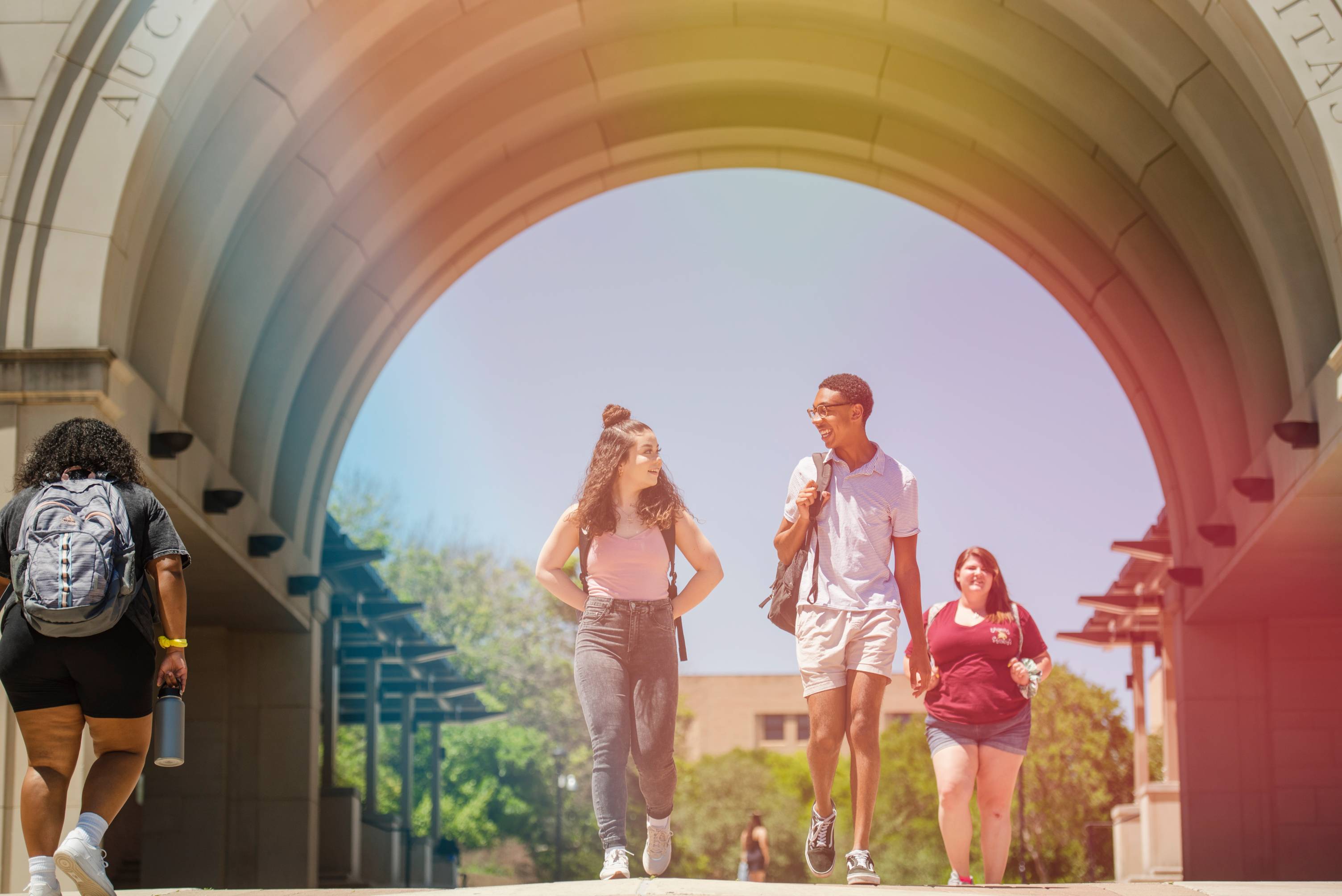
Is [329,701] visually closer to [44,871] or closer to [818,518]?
[818,518]

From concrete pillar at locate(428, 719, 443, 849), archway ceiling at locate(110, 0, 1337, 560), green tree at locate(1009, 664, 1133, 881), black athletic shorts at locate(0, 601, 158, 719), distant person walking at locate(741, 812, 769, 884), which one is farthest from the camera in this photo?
green tree at locate(1009, 664, 1133, 881)

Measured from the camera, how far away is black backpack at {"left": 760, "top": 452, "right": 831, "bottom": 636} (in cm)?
757

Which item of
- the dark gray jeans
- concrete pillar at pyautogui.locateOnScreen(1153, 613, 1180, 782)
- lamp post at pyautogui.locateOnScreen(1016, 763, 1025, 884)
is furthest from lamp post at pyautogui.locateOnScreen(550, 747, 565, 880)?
the dark gray jeans

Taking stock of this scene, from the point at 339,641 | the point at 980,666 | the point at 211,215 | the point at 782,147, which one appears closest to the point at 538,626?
the point at 339,641

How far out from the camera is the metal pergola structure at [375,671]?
19484mm

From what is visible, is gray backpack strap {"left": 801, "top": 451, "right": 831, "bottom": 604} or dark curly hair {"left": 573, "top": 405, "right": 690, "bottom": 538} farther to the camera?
gray backpack strap {"left": 801, "top": 451, "right": 831, "bottom": 604}

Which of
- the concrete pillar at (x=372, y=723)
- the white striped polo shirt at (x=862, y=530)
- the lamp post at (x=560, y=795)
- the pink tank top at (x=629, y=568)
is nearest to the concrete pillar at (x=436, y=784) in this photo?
the lamp post at (x=560, y=795)

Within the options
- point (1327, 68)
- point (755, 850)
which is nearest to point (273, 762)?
point (755, 850)

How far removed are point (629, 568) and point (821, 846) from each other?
1.52 m

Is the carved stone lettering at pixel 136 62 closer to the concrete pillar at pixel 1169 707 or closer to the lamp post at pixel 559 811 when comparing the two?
the concrete pillar at pixel 1169 707

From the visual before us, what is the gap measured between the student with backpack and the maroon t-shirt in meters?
3.69

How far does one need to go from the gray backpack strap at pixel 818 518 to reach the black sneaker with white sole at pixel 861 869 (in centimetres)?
119

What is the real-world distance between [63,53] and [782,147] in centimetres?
846

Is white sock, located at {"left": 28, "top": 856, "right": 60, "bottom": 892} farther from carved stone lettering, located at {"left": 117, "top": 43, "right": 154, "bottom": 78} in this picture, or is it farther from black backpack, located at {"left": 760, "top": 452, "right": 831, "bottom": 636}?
carved stone lettering, located at {"left": 117, "top": 43, "right": 154, "bottom": 78}
